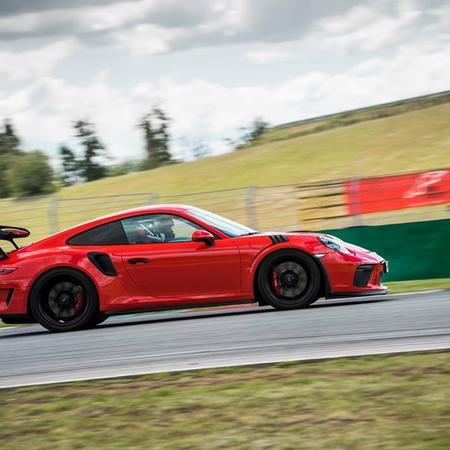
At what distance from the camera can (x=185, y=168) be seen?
5850cm

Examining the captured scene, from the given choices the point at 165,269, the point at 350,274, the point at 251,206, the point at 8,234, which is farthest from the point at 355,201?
the point at 8,234

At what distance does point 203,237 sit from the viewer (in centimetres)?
1012

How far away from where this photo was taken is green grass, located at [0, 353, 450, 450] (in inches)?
179

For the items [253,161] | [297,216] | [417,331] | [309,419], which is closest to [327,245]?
[417,331]

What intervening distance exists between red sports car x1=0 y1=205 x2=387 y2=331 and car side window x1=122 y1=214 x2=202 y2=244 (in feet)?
0.03

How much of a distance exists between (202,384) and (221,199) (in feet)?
48.5

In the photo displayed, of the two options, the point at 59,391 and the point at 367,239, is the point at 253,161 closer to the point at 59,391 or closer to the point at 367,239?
the point at 367,239

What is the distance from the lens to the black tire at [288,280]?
995cm

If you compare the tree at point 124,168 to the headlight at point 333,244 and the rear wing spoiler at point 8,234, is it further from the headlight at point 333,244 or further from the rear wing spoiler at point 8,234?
the headlight at point 333,244

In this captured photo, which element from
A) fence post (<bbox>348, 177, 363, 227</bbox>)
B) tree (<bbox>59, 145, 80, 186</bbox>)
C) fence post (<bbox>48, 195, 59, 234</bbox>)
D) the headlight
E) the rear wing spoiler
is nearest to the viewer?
the headlight

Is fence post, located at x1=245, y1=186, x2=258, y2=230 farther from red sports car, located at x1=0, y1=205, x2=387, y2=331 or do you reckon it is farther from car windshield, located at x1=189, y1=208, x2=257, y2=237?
red sports car, located at x1=0, y1=205, x2=387, y2=331

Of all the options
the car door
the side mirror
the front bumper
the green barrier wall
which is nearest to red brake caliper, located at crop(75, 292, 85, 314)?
the car door

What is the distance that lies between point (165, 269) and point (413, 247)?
573 centimetres

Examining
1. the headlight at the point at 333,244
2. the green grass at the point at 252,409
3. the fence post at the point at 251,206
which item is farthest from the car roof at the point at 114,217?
the fence post at the point at 251,206
